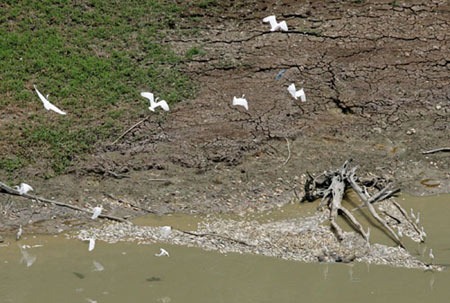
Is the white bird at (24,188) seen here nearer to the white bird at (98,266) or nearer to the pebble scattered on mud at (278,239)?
the pebble scattered on mud at (278,239)

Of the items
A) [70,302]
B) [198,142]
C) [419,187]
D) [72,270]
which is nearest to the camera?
[70,302]

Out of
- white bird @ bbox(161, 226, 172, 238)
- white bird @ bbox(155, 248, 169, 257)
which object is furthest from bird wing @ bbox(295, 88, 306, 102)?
white bird @ bbox(155, 248, 169, 257)

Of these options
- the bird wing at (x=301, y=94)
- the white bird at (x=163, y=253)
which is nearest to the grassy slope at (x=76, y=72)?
the bird wing at (x=301, y=94)

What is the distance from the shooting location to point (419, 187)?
891cm

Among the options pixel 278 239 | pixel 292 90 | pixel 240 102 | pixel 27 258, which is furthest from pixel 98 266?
pixel 292 90

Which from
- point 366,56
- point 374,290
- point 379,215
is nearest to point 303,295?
point 374,290

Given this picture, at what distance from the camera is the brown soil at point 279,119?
29.0ft

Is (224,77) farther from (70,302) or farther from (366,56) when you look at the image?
(70,302)

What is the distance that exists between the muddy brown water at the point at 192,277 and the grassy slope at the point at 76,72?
1807 mm

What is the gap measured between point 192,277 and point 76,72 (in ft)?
13.9

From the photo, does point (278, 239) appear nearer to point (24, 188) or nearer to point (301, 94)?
point (301, 94)

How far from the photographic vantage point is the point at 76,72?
10.4 m

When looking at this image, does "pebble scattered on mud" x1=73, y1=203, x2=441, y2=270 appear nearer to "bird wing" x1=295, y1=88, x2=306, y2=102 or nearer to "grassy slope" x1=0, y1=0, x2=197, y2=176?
"grassy slope" x1=0, y1=0, x2=197, y2=176

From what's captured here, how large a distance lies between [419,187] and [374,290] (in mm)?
2294
